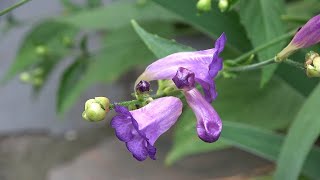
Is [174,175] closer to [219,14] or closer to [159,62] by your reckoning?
[219,14]

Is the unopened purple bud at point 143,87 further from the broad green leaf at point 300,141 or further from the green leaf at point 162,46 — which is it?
the broad green leaf at point 300,141

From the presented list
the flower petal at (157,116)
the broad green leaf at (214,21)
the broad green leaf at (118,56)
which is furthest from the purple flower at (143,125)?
the broad green leaf at (118,56)

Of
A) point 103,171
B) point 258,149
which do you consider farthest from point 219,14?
point 103,171

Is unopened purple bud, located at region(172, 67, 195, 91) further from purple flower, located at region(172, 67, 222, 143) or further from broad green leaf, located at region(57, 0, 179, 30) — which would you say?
broad green leaf, located at region(57, 0, 179, 30)

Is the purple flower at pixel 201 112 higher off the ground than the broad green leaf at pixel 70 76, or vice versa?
the purple flower at pixel 201 112

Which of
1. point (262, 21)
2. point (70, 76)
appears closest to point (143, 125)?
point (262, 21)

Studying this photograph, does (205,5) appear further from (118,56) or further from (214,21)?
(118,56)
